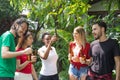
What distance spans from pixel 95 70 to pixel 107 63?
248 millimetres

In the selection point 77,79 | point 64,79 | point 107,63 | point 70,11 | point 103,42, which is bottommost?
point 64,79

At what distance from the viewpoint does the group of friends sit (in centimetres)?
450

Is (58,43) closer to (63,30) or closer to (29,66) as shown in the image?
(63,30)

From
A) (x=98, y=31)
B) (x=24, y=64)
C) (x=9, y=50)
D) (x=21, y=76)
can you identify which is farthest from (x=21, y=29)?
(x=98, y=31)

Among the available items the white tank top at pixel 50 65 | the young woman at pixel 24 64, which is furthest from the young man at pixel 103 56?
the young woman at pixel 24 64

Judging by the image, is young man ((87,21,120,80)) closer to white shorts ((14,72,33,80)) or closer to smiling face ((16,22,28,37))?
white shorts ((14,72,33,80))

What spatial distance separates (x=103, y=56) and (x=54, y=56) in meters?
1.04

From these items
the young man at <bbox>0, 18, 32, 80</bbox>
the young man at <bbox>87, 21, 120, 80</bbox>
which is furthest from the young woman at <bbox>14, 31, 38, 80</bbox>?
the young man at <bbox>87, 21, 120, 80</bbox>

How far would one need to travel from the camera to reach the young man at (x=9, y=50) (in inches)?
171

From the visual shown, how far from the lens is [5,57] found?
4344 mm

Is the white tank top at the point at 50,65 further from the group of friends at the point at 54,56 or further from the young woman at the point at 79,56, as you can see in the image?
the young woman at the point at 79,56

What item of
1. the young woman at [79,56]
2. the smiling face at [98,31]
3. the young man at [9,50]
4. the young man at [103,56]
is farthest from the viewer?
the young woman at [79,56]

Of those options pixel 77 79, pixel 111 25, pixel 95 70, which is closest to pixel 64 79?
pixel 111 25

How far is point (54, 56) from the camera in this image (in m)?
6.00
